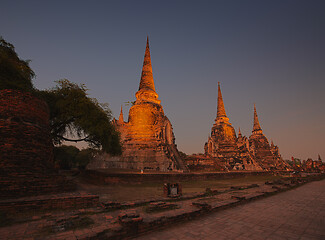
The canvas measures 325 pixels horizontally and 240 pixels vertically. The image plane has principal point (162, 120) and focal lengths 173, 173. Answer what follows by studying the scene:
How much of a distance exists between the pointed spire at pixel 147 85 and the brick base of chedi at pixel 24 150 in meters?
16.5

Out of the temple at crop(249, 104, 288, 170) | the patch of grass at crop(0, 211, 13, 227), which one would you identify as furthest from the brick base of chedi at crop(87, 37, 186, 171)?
the temple at crop(249, 104, 288, 170)

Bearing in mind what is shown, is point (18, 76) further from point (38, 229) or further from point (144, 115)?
point (144, 115)

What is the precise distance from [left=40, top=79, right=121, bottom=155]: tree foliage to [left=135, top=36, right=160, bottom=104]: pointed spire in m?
12.0

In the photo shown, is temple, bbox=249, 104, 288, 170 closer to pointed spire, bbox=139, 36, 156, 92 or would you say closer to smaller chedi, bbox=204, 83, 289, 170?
smaller chedi, bbox=204, 83, 289, 170

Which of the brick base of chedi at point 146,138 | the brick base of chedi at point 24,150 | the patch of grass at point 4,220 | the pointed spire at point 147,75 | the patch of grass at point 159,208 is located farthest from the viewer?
the pointed spire at point 147,75

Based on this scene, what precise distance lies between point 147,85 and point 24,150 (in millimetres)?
19933

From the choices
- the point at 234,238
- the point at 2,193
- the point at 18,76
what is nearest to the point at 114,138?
the point at 18,76

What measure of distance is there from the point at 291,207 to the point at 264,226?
116 inches

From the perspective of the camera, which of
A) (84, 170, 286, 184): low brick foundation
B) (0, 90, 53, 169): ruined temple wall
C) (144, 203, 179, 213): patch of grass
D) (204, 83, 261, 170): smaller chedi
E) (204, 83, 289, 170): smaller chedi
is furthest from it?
(204, 83, 289, 170): smaller chedi

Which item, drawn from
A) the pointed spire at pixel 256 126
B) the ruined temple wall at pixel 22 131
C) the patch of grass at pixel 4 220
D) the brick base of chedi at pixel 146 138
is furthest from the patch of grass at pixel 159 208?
the pointed spire at pixel 256 126

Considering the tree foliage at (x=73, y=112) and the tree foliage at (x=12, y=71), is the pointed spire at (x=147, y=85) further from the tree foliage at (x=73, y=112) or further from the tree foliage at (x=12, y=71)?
the tree foliage at (x=12, y=71)

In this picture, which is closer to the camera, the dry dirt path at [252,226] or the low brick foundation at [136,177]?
the dry dirt path at [252,226]

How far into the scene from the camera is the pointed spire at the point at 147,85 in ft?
80.2

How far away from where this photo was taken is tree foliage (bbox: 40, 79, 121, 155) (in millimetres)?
11188
